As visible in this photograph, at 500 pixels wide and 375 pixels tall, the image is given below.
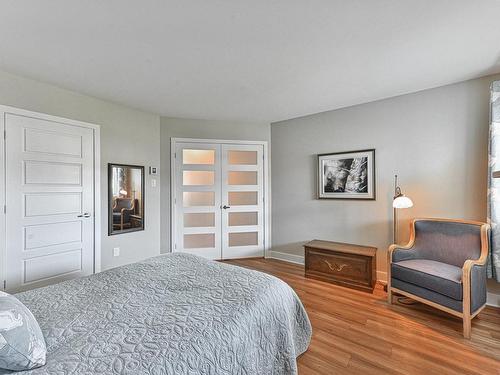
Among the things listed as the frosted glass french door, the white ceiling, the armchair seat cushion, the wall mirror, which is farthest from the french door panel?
the armchair seat cushion

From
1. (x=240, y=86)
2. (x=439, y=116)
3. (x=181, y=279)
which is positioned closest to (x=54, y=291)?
(x=181, y=279)

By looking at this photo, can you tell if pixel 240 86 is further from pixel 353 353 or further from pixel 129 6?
pixel 353 353

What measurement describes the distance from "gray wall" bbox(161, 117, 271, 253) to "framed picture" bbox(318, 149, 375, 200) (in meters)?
1.24

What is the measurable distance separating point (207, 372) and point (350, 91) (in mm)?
3105

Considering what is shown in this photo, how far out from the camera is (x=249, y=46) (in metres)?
2.03

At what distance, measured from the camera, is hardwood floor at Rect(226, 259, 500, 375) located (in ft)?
5.65

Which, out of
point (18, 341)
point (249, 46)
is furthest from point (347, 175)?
point (18, 341)

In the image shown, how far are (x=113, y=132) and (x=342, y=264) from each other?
11.7ft

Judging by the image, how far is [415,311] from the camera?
2.46m

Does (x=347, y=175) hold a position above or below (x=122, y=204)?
above

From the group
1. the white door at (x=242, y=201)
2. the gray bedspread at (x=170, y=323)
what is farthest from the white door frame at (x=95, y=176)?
the white door at (x=242, y=201)

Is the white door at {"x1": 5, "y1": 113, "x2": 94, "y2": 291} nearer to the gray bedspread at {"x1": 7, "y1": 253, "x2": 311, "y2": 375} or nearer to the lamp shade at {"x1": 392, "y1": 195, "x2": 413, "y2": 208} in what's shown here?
the gray bedspread at {"x1": 7, "y1": 253, "x2": 311, "y2": 375}

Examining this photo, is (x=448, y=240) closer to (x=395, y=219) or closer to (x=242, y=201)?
(x=395, y=219)

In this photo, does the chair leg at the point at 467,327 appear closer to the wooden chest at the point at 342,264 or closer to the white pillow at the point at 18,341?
the wooden chest at the point at 342,264
